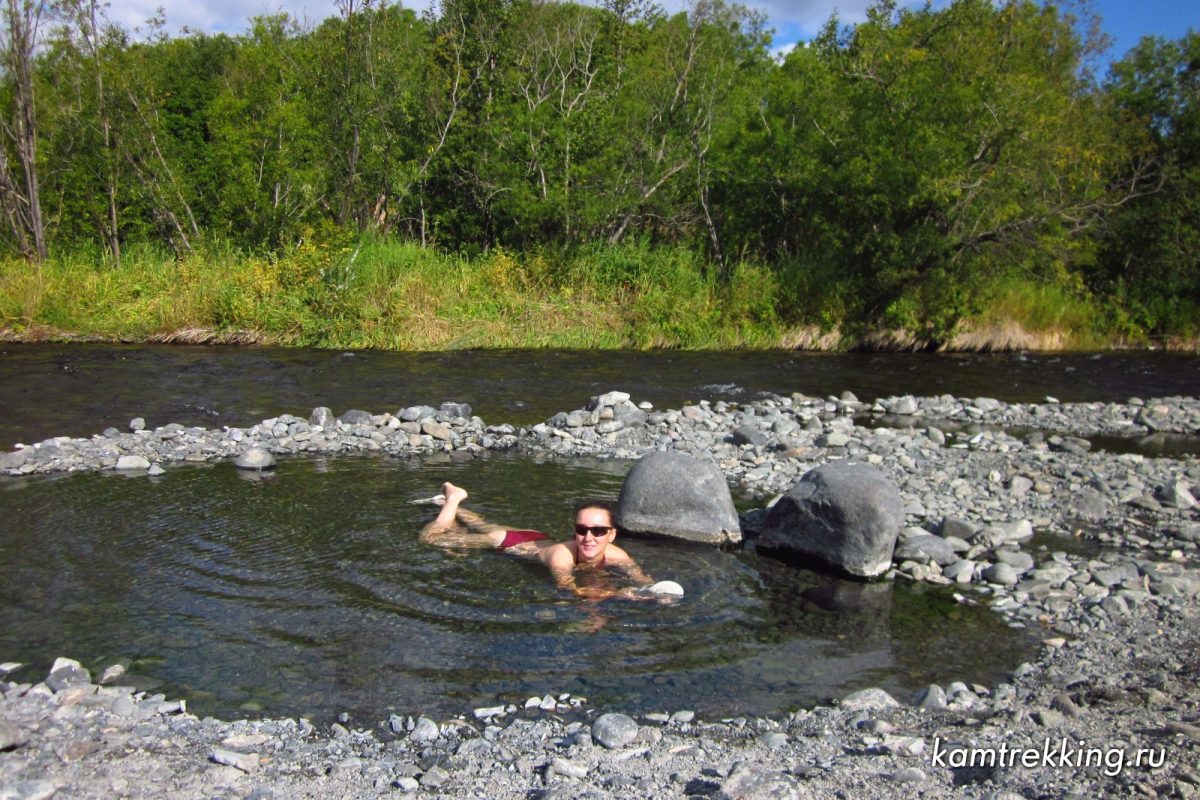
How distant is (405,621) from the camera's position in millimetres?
6770

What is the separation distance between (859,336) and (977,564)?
18.0 m

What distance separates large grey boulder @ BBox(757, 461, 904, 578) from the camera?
8.00m

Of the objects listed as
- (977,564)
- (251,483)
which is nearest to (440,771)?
(977,564)

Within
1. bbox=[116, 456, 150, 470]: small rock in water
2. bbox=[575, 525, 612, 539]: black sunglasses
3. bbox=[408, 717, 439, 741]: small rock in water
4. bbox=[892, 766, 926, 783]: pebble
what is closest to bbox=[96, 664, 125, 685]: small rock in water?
bbox=[408, 717, 439, 741]: small rock in water

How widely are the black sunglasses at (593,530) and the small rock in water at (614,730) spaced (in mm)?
2674

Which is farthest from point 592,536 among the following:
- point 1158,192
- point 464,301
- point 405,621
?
point 1158,192

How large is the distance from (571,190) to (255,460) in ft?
51.7

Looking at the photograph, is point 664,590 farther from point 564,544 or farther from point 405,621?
point 405,621

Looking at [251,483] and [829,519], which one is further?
[251,483]

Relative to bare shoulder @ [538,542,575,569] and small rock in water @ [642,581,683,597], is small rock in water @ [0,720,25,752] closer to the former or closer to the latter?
bare shoulder @ [538,542,575,569]

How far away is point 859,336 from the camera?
2544 centimetres

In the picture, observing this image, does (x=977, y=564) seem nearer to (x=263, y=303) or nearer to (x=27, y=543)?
(x=27, y=543)

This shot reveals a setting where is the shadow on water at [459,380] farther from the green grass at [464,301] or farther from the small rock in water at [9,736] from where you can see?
the small rock in water at [9,736]

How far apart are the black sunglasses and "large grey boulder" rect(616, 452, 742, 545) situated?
4.12ft
